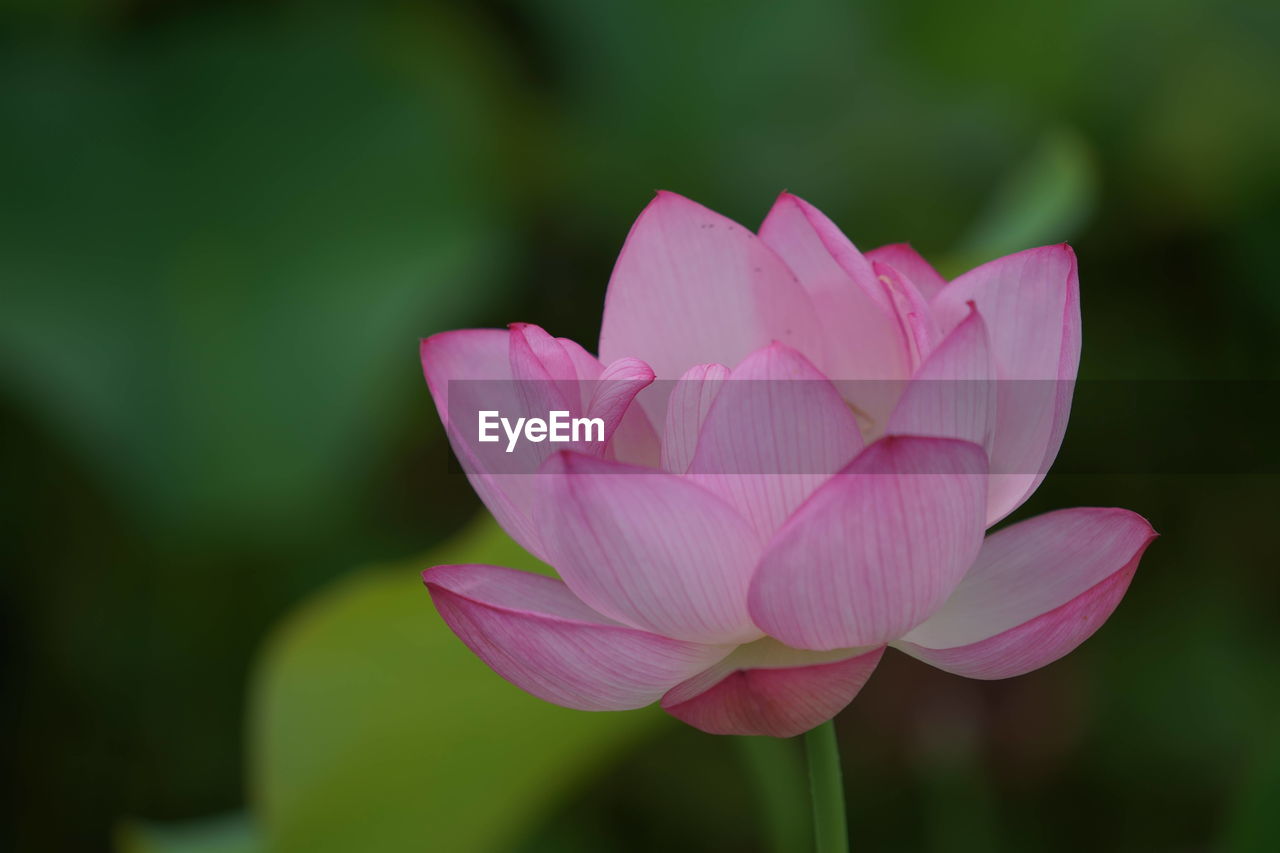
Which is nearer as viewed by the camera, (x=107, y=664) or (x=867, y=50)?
(x=107, y=664)

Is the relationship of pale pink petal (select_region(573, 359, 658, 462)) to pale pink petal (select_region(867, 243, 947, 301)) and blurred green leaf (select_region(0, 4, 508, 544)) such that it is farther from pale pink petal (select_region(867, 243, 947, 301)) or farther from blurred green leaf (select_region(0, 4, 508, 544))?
blurred green leaf (select_region(0, 4, 508, 544))

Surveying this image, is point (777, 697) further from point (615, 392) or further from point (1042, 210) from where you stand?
point (1042, 210)

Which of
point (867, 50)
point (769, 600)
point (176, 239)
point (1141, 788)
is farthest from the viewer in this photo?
point (867, 50)

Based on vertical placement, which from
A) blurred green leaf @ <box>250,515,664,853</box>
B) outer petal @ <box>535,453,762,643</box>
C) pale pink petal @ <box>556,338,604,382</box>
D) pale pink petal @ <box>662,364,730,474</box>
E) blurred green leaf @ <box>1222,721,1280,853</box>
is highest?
pale pink petal @ <box>556,338,604,382</box>

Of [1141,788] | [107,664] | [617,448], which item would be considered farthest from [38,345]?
[1141,788]

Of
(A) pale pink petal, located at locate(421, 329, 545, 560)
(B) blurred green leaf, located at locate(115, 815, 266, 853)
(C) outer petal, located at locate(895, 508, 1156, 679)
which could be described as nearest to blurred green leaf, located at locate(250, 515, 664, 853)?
(B) blurred green leaf, located at locate(115, 815, 266, 853)

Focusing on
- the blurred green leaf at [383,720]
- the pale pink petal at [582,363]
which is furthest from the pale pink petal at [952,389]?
the blurred green leaf at [383,720]

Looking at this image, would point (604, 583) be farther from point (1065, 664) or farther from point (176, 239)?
point (176, 239)
